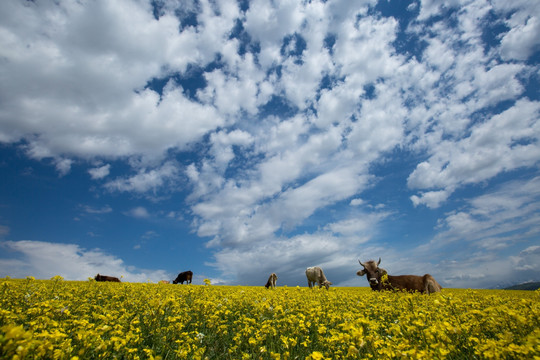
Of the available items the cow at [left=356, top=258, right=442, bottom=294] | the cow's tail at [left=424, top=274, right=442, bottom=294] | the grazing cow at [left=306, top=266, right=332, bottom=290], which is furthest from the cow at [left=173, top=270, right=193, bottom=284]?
the cow's tail at [left=424, top=274, right=442, bottom=294]

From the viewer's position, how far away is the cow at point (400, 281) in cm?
1691

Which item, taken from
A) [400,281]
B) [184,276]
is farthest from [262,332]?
[184,276]

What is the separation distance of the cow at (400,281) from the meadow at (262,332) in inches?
293

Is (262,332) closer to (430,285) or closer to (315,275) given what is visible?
(430,285)

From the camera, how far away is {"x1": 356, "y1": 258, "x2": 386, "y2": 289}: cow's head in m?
18.9

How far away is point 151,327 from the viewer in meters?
6.98

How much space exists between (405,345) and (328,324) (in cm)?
472

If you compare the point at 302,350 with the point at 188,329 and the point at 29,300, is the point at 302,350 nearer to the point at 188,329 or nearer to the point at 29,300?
the point at 188,329

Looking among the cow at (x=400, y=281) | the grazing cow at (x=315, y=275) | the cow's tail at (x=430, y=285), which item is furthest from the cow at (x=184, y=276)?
the cow's tail at (x=430, y=285)

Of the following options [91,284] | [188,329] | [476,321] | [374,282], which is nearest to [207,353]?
[188,329]

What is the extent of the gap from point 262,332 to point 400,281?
14.9 metres

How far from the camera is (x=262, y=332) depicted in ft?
20.2

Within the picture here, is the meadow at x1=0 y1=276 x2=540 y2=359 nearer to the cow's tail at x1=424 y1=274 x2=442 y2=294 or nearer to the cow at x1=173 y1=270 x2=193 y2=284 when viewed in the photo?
the cow's tail at x1=424 y1=274 x2=442 y2=294

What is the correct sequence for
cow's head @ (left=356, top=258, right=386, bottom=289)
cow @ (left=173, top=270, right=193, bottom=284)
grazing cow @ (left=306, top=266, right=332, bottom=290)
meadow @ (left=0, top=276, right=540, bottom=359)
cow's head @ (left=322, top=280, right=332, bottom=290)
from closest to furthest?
meadow @ (left=0, top=276, right=540, bottom=359) < cow's head @ (left=356, top=258, right=386, bottom=289) < cow's head @ (left=322, top=280, right=332, bottom=290) < grazing cow @ (left=306, top=266, right=332, bottom=290) < cow @ (left=173, top=270, right=193, bottom=284)
